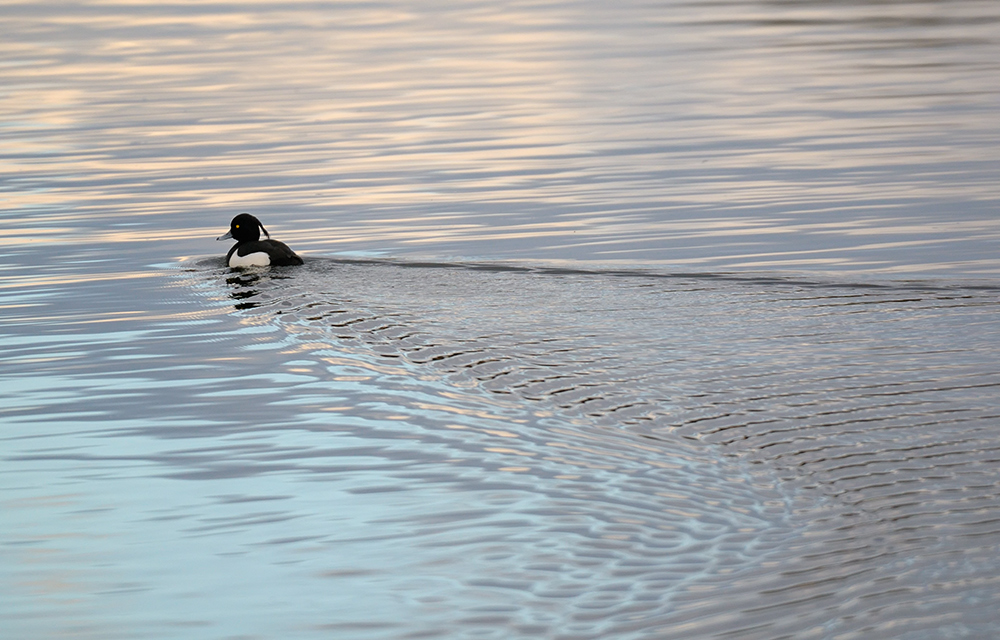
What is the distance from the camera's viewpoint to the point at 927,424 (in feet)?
28.4

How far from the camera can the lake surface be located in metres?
6.71

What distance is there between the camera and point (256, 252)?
1500 cm

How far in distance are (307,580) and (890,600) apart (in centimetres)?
273

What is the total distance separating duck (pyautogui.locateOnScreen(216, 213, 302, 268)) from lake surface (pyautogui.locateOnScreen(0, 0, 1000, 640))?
0.21 metres

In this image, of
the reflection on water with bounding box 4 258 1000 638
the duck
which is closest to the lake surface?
the reflection on water with bounding box 4 258 1000 638

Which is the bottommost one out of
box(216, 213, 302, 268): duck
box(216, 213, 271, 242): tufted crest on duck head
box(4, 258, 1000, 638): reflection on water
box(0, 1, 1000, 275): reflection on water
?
box(4, 258, 1000, 638): reflection on water

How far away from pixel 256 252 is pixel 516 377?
553 cm

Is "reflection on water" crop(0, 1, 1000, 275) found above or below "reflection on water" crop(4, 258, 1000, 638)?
above

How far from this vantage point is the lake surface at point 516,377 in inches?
264

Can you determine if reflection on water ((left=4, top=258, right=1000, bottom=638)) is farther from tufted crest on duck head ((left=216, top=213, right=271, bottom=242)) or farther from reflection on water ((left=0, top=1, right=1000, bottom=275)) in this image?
reflection on water ((left=0, top=1, right=1000, bottom=275))

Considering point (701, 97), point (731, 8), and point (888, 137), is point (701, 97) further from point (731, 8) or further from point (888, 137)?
A: point (731, 8)

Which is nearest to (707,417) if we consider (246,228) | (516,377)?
(516,377)

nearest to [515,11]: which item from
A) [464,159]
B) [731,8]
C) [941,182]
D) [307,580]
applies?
[731,8]

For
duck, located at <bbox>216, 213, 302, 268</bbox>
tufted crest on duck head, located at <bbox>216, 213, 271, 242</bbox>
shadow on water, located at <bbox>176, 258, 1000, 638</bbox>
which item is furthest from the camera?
tufted crest on duck head, located at <bbox>216, 213, 271, 242</bbox>
